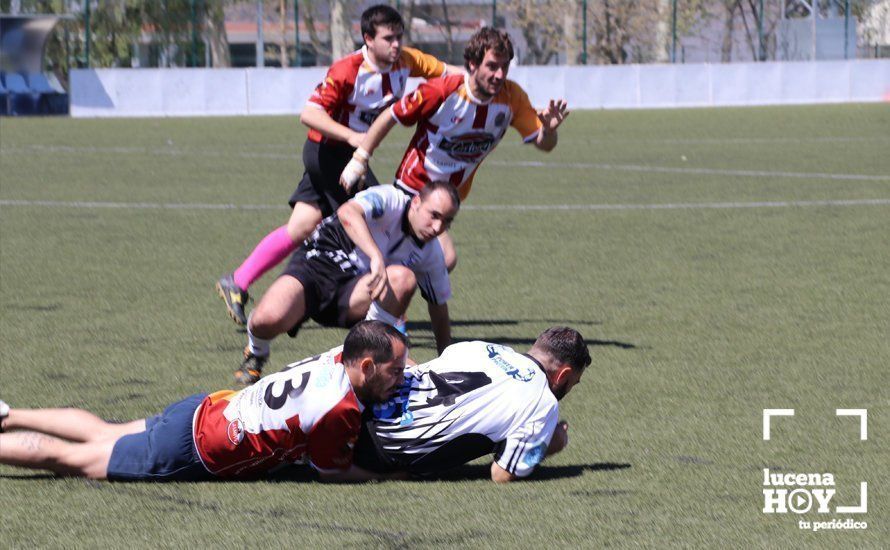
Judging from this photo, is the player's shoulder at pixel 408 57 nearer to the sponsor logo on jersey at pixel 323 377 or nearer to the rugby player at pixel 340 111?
the rugby player at pixel 340 111

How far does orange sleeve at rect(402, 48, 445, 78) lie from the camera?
909 centimetres

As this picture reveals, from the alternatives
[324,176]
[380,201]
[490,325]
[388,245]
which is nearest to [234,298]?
[324,176]

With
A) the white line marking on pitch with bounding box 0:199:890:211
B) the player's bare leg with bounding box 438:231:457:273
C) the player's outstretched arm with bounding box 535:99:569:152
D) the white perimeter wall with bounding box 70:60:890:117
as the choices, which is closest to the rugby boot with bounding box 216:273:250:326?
the player's bare leg with bounding box 438:231:457:273

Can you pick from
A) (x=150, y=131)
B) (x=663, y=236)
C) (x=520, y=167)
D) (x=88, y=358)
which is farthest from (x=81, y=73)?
(x=88, y=358)

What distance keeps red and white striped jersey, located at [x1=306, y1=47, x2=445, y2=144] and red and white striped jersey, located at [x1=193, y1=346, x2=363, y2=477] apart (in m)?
3.55

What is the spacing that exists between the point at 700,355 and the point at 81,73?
2878 centimetres

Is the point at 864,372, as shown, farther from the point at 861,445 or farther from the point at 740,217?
the point at 740,217

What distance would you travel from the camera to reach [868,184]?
17344 mm

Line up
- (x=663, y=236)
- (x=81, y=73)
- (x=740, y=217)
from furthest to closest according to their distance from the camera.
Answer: (x=81, y=73), (x=740, y=217), (x=663, y=236)

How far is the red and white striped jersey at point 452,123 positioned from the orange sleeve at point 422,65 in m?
1.04

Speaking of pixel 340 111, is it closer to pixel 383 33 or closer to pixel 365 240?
pixel 383 33

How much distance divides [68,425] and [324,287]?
2003 millimetres

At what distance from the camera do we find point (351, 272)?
7480 millimetres
